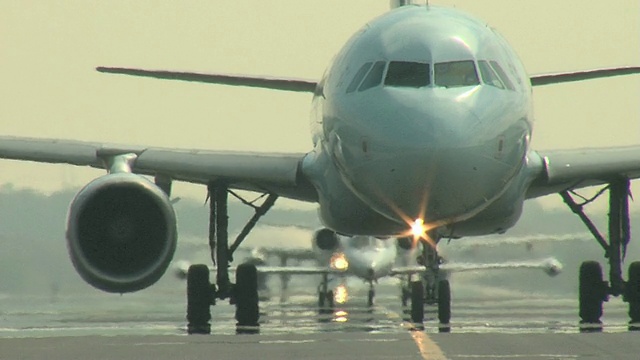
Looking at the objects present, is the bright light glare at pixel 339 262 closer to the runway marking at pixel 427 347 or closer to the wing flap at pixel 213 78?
the wing flap at pixel 213 78

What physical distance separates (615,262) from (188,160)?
18.3 ft

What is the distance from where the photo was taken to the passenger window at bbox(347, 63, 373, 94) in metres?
19.2

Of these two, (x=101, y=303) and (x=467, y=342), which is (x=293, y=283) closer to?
(x=101, y=303)

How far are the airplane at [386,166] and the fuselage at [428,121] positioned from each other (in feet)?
0.07

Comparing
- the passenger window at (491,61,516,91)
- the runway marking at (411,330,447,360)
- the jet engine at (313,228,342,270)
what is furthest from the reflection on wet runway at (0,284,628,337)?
the jet engine at (313,228,342,270)

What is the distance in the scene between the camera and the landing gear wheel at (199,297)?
74.1 feet

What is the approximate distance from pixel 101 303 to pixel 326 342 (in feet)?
62.6

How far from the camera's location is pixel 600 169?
21.9 meters

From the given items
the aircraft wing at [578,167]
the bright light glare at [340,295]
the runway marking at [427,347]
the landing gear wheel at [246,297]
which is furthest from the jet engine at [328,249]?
the runway marking at [427,347]

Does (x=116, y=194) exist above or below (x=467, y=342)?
above

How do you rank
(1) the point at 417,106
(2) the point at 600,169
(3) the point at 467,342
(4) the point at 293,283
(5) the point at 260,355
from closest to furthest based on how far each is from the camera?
1. (5) the point at 260,355
2. (3) the point at 467,342
3. (1) the point at 417,106
4. (2) the point at 600,169
5. (4) the point at 293,283

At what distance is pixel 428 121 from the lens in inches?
695

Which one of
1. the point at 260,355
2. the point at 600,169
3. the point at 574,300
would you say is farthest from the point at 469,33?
the point at 574,300

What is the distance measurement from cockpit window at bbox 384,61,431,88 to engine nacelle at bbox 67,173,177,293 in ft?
10.9
